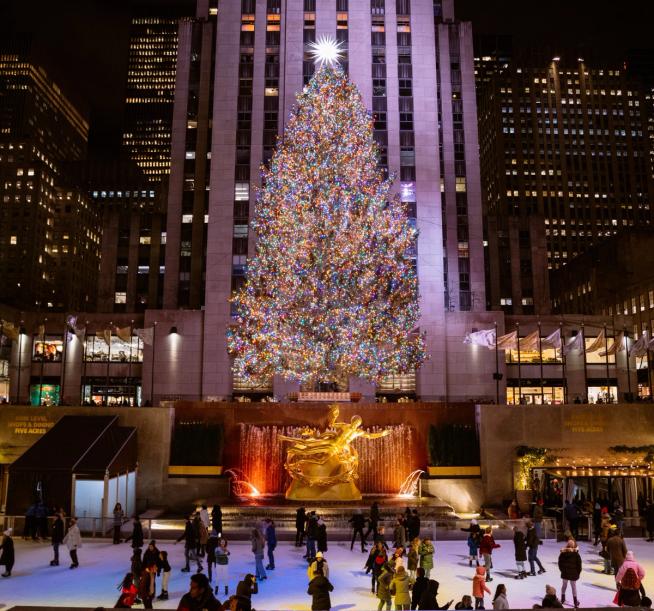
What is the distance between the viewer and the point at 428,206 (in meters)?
57.4

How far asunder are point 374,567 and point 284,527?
11028 mm

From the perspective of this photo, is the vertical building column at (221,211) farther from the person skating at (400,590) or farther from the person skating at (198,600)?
the person skating at (198,600)

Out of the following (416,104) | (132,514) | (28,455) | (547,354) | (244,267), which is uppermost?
(416,104)

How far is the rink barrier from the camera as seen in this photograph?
2614 cm

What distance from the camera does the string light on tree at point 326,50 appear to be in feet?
196

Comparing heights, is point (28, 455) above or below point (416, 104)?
below

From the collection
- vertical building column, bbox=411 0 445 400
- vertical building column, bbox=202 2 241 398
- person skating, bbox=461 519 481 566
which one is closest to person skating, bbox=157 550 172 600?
person skating, bbox=461 519 481 566

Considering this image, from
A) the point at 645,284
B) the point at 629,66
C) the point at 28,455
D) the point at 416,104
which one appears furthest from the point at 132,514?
the point at 629,66

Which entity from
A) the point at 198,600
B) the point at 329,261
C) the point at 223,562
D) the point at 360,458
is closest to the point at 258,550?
the point at 223,562

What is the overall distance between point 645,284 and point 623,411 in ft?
169

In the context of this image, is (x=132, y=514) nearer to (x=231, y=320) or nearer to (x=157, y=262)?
(x=231, y=320)

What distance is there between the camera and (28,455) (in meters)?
30.7

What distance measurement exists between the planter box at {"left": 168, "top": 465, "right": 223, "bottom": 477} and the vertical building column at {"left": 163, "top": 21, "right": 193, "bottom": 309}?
103ft

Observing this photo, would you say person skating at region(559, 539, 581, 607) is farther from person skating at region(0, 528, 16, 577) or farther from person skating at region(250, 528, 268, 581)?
person skating at region(0, 528, 16, 577)
